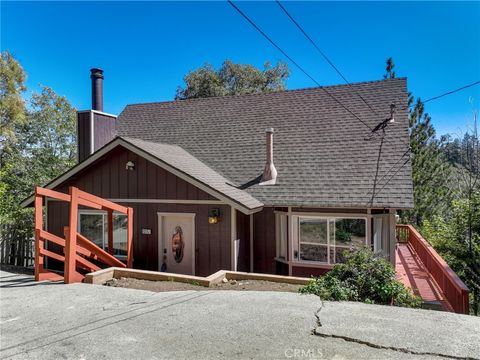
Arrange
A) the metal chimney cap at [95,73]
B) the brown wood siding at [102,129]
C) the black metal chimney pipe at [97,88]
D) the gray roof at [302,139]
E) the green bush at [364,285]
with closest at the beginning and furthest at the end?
the green bush at [364,285]
the gray roof at [302,139]
the brown wood siding at [102,129]
the black metal chimney pipe at [97,88]
the metal chimney cap at [95,73]

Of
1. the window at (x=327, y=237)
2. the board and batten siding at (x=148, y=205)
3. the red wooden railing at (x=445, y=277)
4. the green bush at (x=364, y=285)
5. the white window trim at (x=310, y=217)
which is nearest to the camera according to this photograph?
the green bush at (x=364, y=285)

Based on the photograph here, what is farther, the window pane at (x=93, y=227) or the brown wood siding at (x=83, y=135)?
the brown wood siding at (x=83, y=135)

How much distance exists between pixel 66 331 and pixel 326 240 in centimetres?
684

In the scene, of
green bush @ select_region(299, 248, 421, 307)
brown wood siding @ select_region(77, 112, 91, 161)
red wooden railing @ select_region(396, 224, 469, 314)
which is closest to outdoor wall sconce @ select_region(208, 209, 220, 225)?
green bush @ select_region(299, 248, 421, 307)

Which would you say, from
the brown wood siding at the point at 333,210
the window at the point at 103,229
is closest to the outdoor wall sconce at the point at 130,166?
the window at the point at 103,229

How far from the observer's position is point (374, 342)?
14.7 ft

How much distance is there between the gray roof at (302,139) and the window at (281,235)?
0.70 meters

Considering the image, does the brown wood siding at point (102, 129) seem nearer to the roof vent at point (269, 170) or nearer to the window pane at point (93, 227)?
the window pane at point (93, 227)

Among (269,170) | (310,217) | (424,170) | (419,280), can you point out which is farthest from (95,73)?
(424,170)

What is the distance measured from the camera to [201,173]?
35.9 feet

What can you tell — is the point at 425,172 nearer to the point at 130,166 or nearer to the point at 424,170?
the point at 424,170

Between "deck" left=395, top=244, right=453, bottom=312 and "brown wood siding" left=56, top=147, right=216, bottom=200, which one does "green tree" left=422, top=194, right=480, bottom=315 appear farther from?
"brown wood siding" left=56, top=147, right=216, bottom=200

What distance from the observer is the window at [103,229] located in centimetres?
1123

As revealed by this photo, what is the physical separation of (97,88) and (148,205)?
7460 millimetres
